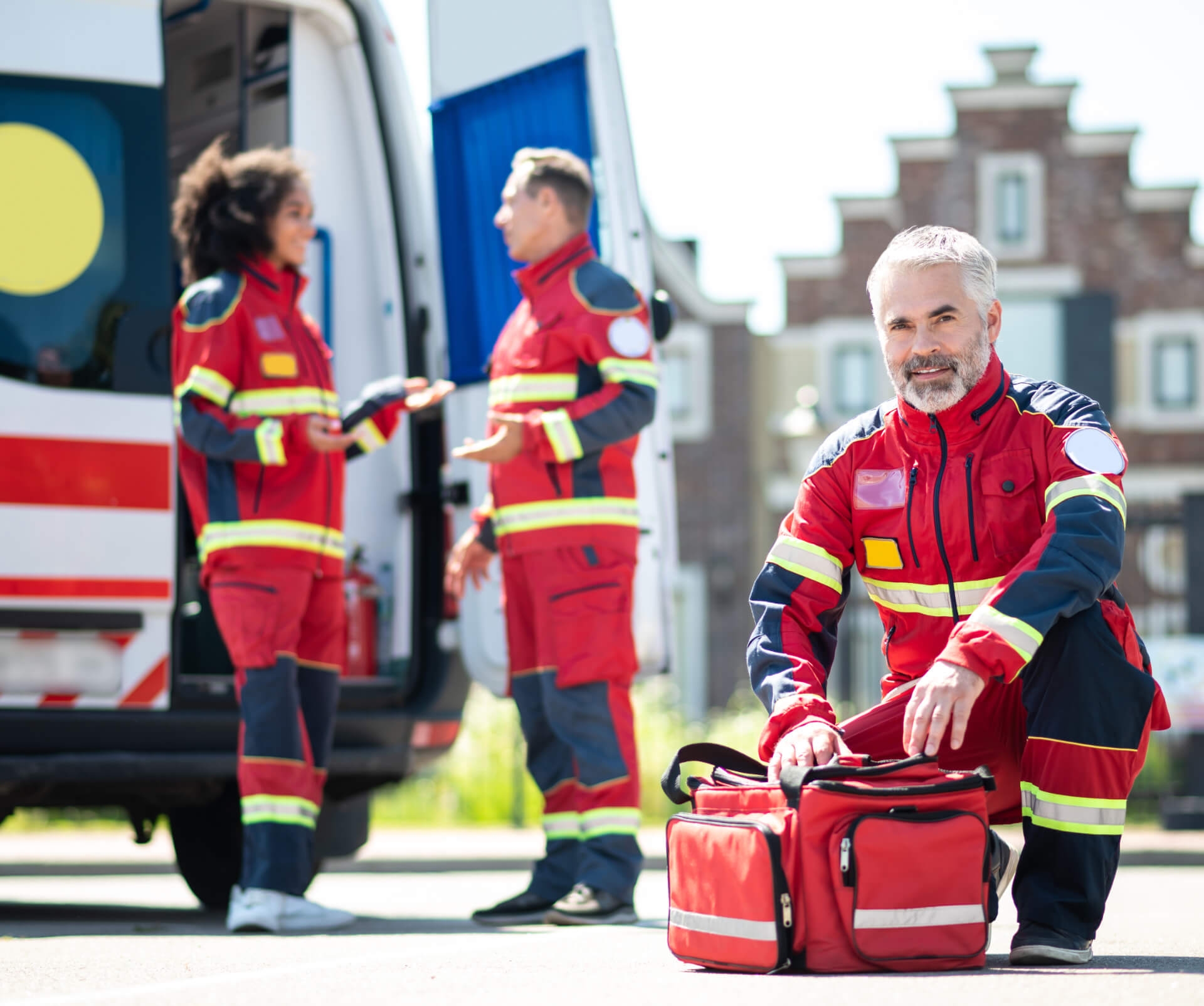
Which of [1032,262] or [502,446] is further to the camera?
[1032,262]

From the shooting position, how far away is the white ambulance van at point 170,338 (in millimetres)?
4977

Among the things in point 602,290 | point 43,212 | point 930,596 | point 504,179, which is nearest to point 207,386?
point 43,212

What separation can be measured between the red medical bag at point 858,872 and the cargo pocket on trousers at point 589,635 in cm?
156

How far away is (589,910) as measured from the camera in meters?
4.67

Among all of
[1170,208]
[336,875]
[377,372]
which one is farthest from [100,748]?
[1170,208]

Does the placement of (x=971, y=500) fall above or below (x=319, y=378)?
below

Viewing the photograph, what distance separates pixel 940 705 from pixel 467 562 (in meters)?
2.25

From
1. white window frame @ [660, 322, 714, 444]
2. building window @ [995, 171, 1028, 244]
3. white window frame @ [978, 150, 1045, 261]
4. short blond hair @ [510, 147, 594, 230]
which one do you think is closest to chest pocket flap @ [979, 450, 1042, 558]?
short blond hair @ [510, 147, 594, 230]

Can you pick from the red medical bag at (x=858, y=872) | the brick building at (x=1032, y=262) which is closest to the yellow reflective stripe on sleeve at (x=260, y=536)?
the red medical bag at (x=858, y=872)

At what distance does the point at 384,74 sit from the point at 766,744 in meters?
3.18

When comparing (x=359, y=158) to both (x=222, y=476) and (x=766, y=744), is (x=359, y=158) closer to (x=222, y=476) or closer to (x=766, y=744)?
(x=222, y=476)

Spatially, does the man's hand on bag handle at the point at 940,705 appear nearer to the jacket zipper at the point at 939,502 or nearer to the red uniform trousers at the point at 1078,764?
the red uniform trousers at the point at 1078,764

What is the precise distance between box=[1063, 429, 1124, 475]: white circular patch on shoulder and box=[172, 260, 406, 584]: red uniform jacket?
2214 mm

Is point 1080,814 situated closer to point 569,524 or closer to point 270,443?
point 569,524
